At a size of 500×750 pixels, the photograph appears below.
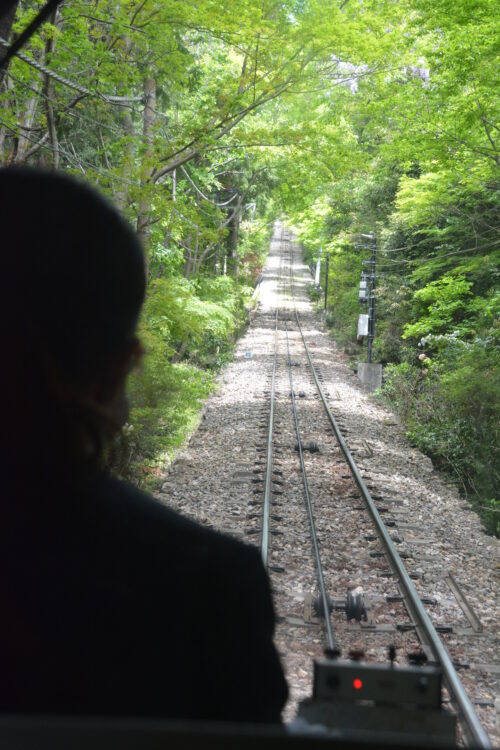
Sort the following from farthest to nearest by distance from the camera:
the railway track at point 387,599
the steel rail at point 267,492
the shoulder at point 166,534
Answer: the steel rail at point 267,492
the railway track at point 387,599
the shoulder at point 166,534

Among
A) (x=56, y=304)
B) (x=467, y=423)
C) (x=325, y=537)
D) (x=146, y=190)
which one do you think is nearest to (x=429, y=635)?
(x=325, y=537)

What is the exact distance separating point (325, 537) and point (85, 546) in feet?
27.9

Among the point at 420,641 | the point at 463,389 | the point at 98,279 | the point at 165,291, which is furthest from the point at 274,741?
the point at 463,389

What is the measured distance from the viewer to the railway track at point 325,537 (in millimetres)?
6297

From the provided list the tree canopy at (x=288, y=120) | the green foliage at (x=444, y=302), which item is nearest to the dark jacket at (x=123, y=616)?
the tree canopy at (x=288, y=120)

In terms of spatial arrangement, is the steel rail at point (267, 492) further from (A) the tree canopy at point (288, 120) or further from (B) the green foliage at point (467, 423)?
(B) the green foliage at point (467, 423)

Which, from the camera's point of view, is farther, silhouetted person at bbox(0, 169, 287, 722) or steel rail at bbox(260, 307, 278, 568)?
steel rail at bbox(260, 307, 278, 568)

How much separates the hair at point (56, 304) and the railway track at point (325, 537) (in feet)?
2.01

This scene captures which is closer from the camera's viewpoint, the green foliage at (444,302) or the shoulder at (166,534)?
the shoulder at (166,534)

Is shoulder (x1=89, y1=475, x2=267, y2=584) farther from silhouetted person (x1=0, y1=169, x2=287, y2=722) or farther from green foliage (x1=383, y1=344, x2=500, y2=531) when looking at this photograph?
green foliage (x1=383, y1=344, x2=500, y2=531)

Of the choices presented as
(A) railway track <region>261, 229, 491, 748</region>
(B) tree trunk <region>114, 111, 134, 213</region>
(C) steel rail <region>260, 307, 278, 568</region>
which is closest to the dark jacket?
(A) railway track <region>261, 229, 491, 748</region>

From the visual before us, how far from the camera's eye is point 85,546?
3.18 ft

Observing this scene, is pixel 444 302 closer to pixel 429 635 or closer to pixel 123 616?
pixel 429 635

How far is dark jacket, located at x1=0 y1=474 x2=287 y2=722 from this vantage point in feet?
2.99
